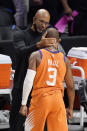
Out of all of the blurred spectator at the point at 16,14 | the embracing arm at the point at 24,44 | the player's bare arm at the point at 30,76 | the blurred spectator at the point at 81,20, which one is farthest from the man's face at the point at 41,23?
the blurred spectator at the point at 81,20

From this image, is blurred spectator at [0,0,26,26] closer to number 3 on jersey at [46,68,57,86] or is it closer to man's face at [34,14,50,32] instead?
man's face at [34,14,50,32]

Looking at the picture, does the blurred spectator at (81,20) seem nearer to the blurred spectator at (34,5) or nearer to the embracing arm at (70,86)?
the blurred spectator at (34,5)

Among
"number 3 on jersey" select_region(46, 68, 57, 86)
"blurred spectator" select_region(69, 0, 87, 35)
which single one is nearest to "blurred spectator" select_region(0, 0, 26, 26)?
"blurred spectator" select_region(69, 0, 87, 35)

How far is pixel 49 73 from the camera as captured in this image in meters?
6.33

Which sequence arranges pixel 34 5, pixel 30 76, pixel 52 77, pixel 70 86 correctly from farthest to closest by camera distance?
pixel 34 5
pixel 70 86
pixel 52 77
pixel 30 76

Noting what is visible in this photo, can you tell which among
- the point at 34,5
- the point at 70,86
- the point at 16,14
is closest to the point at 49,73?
the point at 70,86

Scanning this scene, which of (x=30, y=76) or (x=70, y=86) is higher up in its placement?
(x=30, y=76)

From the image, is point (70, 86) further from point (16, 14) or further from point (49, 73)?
point (16, 14)

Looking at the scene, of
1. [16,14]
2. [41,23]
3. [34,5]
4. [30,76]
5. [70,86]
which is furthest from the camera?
[34,5]

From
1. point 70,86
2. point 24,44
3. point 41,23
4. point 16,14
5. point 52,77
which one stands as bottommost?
point 70,86

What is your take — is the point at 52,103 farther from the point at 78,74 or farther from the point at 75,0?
the point at 75,0

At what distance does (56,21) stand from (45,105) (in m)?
4.12

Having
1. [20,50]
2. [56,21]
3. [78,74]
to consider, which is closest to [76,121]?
[78,74]

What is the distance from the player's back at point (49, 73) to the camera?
248 inches
